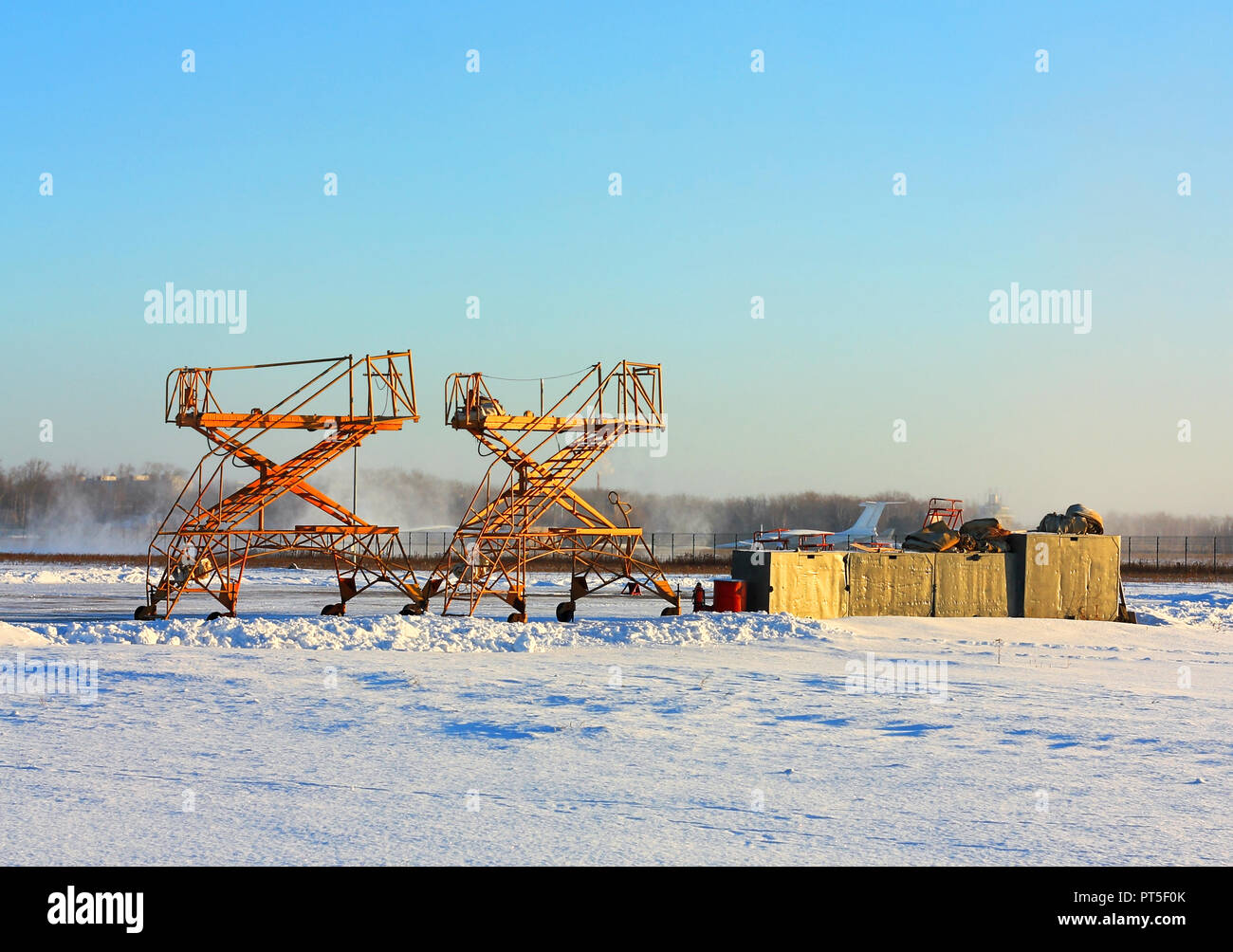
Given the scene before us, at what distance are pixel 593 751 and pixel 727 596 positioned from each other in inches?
651

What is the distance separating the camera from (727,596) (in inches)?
1064

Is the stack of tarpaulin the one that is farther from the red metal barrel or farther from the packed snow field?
the packed snow field

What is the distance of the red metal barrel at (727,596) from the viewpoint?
88.5 feet

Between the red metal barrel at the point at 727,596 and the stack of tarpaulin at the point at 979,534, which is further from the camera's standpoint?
the stack of tarpaulin at the point at 979,534

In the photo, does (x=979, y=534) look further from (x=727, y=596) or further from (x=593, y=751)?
(x=593, y=751)

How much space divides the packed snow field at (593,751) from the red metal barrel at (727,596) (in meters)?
5.11

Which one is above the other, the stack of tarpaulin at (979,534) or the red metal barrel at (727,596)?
the stack of tarpaulin at (979,534)

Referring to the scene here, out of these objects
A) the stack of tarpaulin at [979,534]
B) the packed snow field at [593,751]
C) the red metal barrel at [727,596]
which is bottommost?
the packed snow field at [593,751]

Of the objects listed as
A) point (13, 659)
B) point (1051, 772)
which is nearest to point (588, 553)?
point (13, 659)

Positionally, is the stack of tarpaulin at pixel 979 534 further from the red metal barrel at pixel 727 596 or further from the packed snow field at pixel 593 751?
the packed snow field at pixel 593 751

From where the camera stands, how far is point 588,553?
28297 millimetres

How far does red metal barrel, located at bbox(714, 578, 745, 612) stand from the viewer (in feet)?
88.5

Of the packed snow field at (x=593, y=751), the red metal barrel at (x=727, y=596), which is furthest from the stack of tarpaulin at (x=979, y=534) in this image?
the packed snow field at (x=593, y=751)
